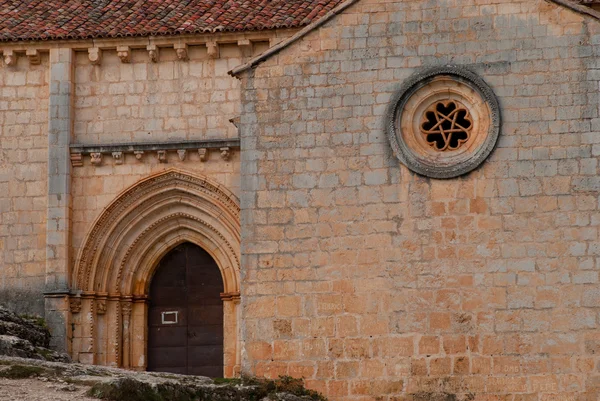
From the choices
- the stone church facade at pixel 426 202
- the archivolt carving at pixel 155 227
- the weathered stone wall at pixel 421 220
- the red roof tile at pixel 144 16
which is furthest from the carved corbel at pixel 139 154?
the weathered stone wall at pixel 421 220

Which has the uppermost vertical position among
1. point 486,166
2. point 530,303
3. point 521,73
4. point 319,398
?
point 521,73

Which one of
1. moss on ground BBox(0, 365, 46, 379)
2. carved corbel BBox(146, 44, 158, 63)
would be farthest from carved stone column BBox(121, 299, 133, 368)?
moss on ground BBox(0, 365, 46, 379)

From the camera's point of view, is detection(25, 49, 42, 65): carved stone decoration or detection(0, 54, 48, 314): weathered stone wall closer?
detection(0, 54, 48, 314): weathered stone wall

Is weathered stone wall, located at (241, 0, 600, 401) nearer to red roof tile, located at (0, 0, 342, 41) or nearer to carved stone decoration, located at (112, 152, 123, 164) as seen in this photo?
red roof tile, located at (0, 0, 342, 41)

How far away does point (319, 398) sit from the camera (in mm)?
19125

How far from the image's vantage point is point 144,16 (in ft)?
76.3

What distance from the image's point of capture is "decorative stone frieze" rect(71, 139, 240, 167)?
22.4 metres

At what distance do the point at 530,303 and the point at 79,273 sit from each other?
7.20 m

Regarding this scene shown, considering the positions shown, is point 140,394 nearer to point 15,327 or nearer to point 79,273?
point 15,327

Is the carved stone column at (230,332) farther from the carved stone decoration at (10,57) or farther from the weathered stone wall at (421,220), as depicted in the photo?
the carved stone decoration at (10,57)

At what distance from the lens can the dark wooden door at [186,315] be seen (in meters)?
22.8

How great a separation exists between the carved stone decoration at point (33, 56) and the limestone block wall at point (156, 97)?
622mm

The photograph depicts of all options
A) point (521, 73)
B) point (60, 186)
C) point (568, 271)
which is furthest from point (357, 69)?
point (60, 186)

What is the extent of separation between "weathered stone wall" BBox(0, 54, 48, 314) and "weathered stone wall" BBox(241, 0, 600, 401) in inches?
168
